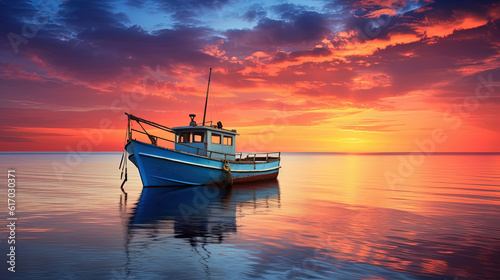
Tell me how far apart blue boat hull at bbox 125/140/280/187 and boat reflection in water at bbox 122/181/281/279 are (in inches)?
89.6

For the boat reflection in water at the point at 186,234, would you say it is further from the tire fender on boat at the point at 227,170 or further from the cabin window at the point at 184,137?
the cabin window at the point at 184,137

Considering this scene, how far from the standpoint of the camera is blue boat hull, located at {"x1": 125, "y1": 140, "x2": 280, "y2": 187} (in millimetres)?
22578

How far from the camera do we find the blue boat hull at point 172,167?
22578 mm

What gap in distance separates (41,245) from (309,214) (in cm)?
1137

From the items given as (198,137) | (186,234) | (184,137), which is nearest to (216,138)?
(198,137)

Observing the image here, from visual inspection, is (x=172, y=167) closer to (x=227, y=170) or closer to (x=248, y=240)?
(x=227, y=170)

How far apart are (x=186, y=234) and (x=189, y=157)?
12.1m

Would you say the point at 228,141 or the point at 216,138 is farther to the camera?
the point at 228,141

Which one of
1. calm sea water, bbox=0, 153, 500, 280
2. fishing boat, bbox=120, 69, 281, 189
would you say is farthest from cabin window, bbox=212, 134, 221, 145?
calm sea water, bbox=0, 153, 500, 280

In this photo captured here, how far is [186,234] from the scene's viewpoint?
1153 cm

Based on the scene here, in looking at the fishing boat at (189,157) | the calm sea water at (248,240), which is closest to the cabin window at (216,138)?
the fishing boat at (189,157)

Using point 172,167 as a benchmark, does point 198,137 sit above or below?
above

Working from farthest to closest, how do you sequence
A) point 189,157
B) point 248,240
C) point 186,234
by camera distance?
1. point 189,157
2. point 186,234
3. point 248,240

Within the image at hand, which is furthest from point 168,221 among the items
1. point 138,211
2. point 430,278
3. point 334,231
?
point 430,278
